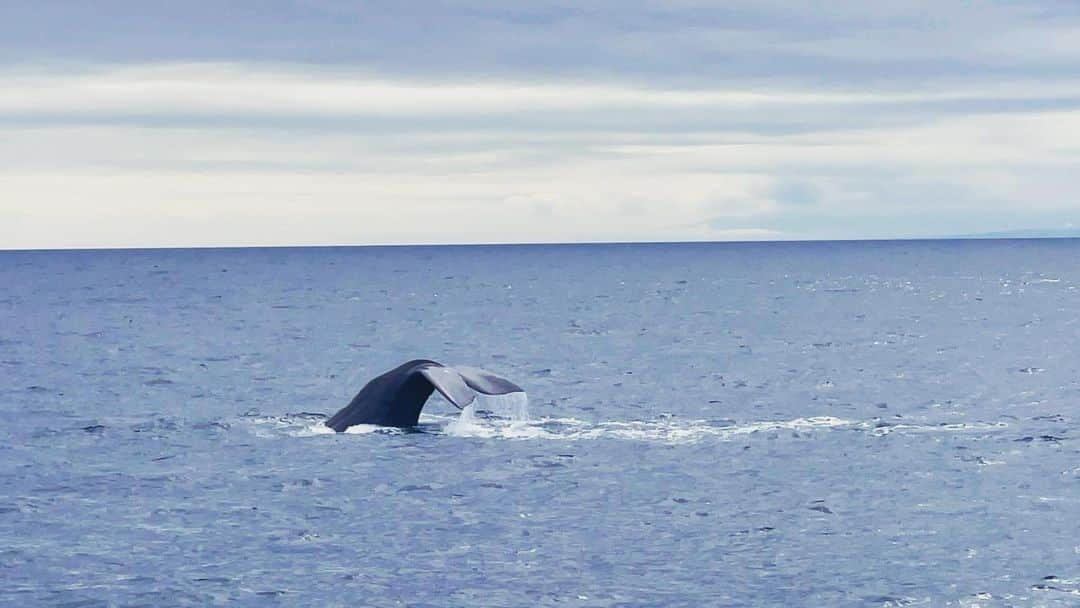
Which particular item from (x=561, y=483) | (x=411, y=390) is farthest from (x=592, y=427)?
(x=561, y=483)

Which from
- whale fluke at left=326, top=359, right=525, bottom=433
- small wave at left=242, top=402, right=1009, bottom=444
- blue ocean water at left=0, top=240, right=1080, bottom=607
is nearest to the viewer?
blue ocean water at left=0, top=240, right=1080, bottom=607

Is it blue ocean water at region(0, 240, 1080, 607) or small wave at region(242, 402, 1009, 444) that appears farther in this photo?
small wave at region(242, 402, 1009, 444)

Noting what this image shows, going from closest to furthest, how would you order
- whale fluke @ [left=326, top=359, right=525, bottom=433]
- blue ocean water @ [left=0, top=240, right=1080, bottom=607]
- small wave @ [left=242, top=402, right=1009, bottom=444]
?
blue ocean water @ [left=0, top=240, right=1080, bottom=607]
whale fluke @ [left=326, top=359, right=525, bottom=433]
small wave @ [left=242, top=402, right=1009, bottom=444]

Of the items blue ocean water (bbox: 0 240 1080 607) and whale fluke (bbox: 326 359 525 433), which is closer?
blue ocean water (bbox: 0 240 1080 607)

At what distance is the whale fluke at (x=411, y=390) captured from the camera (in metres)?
32.2

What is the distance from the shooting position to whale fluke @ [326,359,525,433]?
106ft

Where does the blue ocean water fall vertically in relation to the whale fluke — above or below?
below

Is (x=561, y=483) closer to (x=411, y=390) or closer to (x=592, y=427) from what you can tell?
(x=411, y=390)

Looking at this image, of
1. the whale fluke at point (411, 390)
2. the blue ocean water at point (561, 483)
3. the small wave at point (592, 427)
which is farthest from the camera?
the small wave at point (592, 427)

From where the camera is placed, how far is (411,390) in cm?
3831

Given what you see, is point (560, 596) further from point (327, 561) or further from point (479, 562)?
point (327, 561)

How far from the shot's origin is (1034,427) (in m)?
43.9

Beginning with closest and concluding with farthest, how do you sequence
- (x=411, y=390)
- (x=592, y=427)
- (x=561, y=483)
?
(x=561, y=483)
(x=411, y=390)
(x=592, y=427)

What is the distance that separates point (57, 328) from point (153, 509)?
7613cm
